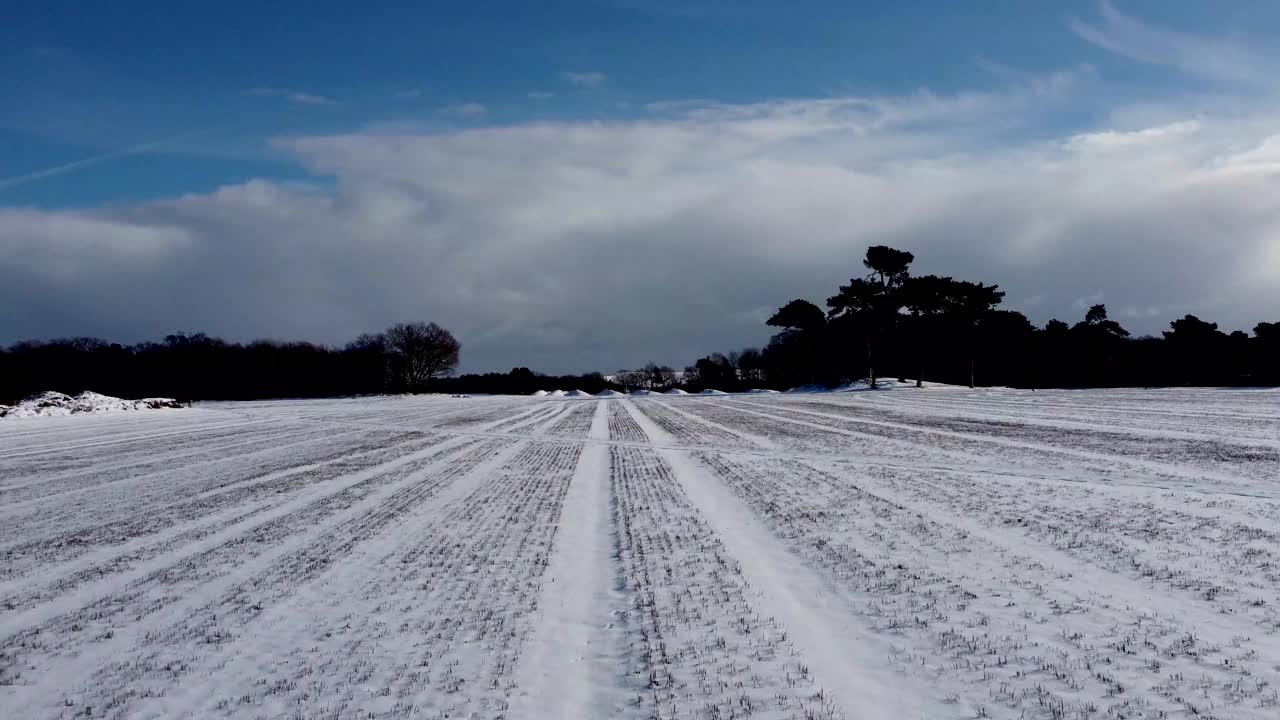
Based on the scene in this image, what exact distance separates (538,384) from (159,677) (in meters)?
115

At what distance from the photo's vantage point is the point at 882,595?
529cm

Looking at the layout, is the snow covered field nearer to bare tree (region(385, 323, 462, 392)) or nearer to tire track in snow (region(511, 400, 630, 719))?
tire track in snow (region(511, 400, 630, 719))

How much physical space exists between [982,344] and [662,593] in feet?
222

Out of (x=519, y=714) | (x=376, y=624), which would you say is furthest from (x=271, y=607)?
(x=519, y=714)

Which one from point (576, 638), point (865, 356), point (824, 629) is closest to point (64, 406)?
point (576, 638)

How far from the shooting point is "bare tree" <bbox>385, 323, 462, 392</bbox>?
95.9 m

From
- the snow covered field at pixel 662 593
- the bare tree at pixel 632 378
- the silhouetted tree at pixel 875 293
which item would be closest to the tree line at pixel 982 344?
the silhouetted tree at pixel 875 293

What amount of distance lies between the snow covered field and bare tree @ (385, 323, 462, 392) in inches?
3409

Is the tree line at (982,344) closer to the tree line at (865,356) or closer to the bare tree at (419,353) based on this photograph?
the tree line at (865,356)

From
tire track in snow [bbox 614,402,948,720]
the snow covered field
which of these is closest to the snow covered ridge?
the snow covered field

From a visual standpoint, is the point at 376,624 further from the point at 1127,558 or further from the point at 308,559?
the point at 1127,558

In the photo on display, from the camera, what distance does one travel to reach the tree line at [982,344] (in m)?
57.2

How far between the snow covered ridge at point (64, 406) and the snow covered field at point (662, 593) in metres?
34.5

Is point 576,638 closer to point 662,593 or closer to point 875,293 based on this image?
point 662,593
